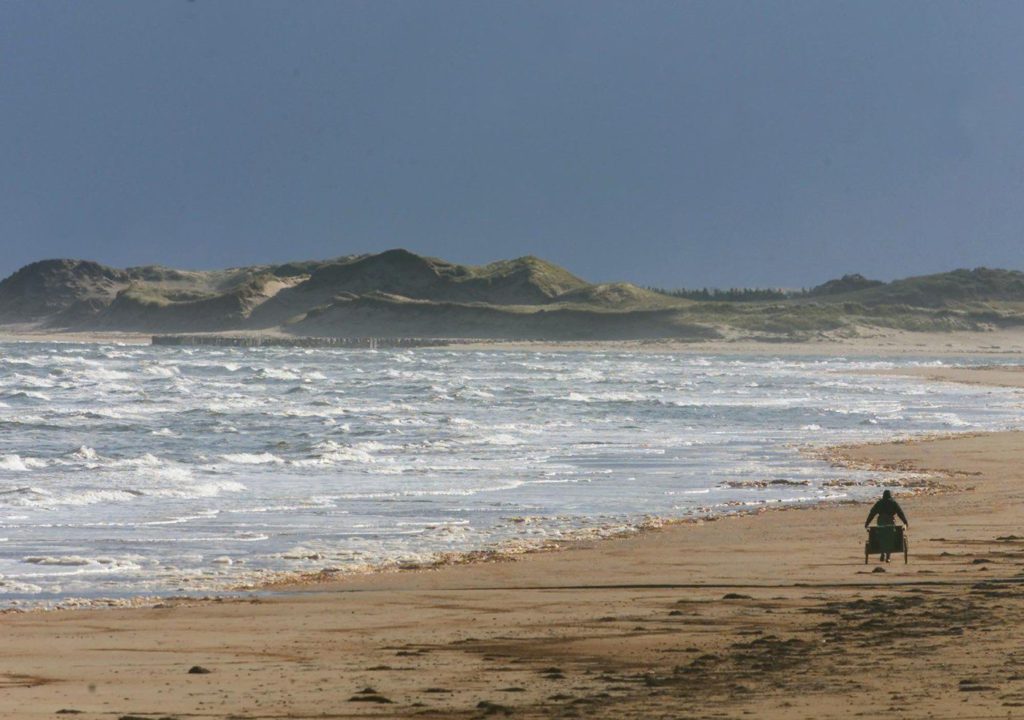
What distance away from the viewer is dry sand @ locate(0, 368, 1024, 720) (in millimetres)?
7883

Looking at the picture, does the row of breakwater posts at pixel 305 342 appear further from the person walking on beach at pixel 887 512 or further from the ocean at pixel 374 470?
the person walking on beach at pixel 887 512

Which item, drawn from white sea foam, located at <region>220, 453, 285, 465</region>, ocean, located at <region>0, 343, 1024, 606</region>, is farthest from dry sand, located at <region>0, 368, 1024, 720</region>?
white sea foam, located at <region>220, 453, 285, 465</region>

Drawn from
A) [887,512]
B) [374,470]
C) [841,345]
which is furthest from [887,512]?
[841,345]

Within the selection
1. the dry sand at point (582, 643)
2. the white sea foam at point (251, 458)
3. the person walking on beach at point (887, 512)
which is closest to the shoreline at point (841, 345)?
the white sea foam at point (251, 458)

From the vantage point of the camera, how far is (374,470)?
80.2 feet

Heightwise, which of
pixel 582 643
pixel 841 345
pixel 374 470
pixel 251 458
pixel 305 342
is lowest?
pixel 582 643

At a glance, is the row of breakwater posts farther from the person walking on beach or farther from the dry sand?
the dry sand

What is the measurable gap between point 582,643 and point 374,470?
14839 millimetres

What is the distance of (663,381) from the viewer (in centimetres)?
6278

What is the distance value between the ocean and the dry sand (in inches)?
63.2

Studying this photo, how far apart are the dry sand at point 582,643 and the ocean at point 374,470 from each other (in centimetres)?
160

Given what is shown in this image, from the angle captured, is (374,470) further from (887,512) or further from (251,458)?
(887,512)

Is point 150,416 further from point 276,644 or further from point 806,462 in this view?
point 276,644

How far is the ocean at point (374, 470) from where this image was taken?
15.1 m
